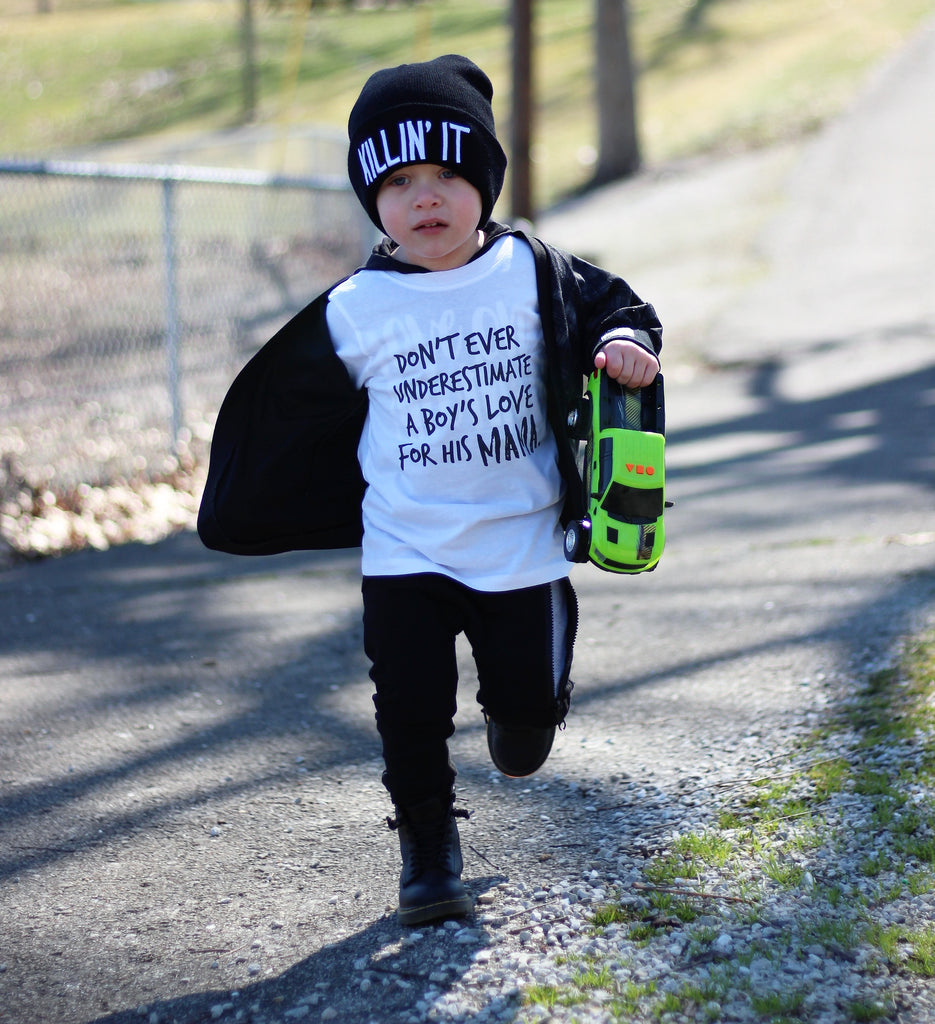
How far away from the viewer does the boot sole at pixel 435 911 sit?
2.47 metres

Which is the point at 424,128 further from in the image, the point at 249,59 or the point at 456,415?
the point at 249,59

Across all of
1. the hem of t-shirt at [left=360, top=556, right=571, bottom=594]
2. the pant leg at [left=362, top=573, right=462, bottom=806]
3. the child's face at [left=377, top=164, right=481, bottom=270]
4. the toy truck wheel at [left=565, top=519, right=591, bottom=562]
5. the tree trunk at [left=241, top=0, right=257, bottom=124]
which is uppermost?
the tree trunk at [left=241, top=0, right=257, bottom=124]

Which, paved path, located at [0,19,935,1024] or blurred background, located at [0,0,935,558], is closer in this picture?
paved path, located at [0,19,935,1024]

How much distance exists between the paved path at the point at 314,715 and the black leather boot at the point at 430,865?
0.06 metres

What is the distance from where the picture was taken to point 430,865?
253cm

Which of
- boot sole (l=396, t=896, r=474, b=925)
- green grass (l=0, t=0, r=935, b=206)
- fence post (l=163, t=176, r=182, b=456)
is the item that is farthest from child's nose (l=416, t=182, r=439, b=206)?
green grass (l=0, t=0, r=935, b=206)

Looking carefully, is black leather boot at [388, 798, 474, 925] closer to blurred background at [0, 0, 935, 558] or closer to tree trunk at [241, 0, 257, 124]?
blurred background at [0, 0, 935, 558]

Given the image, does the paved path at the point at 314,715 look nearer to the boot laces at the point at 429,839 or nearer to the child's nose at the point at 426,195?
the boot laces at the point at 429,839

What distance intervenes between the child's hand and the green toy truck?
0.07 ft

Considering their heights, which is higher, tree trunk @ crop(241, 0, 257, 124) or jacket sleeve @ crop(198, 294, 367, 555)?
tree trunk @ crop(241, 0, 257, 124)

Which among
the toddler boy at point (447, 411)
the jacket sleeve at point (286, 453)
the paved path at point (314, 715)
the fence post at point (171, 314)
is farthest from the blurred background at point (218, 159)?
the toddler boy at point (447, 411)

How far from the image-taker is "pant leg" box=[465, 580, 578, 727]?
259 cm

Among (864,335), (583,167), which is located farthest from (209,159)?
(864,335)

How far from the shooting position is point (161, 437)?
23.3 feet
